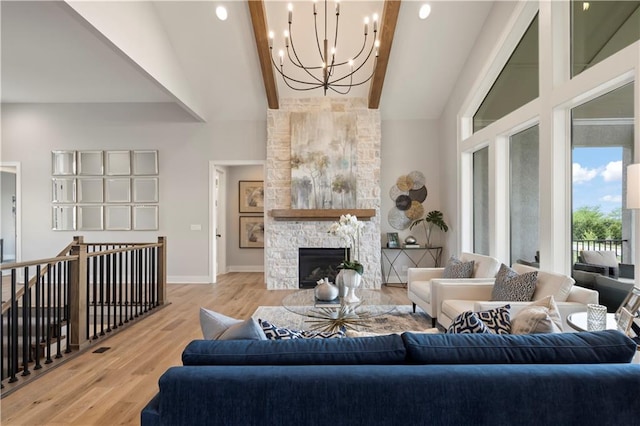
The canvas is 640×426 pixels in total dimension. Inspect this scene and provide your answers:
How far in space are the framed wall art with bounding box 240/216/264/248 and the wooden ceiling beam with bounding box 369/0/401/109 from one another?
12.1 feet

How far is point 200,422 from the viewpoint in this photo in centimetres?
125

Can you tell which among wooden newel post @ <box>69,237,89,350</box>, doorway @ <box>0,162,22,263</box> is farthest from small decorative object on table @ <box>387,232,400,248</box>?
doorway @ <box>0,162,22,263</box>

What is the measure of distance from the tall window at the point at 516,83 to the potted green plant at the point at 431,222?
5.77ft

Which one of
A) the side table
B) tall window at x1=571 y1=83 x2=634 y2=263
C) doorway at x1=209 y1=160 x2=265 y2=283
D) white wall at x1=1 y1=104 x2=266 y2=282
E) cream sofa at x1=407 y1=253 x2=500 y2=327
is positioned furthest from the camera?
doorway at x1=209 y1=160 x2=265 y2=283

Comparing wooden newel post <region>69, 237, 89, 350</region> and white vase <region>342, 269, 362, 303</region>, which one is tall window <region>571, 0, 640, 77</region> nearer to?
white vase <region>342, 269, 362, 303</region>

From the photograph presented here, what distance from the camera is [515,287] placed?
3.07 meters

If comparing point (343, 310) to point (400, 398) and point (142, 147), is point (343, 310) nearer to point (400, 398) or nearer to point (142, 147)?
point (400, 398)

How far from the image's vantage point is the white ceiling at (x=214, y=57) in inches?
183

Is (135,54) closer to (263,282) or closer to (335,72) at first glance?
(335,72)

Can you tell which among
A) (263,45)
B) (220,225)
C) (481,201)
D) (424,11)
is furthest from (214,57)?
(481,201)

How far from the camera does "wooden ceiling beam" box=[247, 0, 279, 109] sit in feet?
15.0

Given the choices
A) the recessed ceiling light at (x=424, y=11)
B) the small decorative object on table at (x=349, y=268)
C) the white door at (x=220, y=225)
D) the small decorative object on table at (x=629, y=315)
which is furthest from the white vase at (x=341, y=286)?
Answer: the white door at (x=220, y=225)

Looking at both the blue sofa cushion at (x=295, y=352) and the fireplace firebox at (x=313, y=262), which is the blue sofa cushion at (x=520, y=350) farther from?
the fireplace firebox at (x=313, y=262)

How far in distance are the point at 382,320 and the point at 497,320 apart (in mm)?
2716
